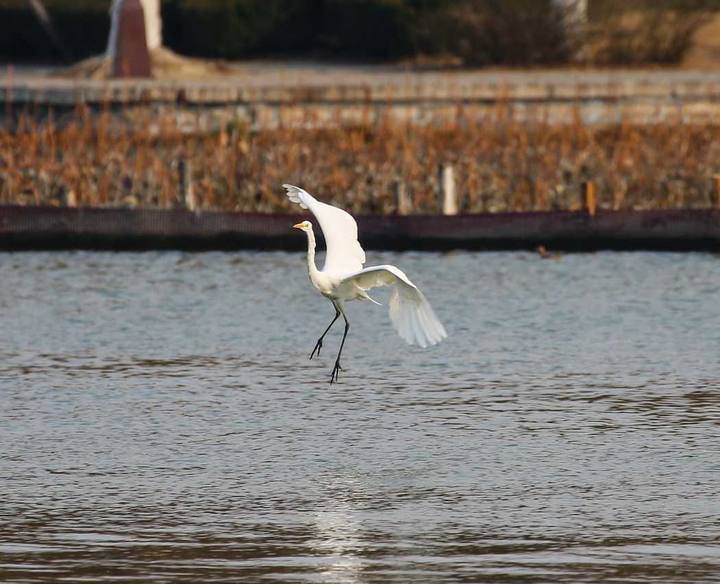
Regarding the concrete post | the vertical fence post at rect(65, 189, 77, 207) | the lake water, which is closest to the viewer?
the lake water

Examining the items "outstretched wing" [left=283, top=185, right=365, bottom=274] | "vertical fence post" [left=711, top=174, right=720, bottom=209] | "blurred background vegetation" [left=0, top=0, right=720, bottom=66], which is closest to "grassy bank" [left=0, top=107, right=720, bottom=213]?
"vertical fence post" [left=711, top=174, right=720, bottom=209]

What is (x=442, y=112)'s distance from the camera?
928 inches

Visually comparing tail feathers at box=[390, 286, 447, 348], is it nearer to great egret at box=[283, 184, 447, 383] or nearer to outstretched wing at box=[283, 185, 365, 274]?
great egret at box=[283, 184, 447, 383]

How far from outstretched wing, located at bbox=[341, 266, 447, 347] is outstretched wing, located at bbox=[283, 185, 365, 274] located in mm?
484

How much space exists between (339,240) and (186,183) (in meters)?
8.58

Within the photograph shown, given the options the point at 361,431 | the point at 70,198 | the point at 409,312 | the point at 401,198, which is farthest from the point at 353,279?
the point at 70,198

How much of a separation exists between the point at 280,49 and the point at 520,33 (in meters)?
5.04

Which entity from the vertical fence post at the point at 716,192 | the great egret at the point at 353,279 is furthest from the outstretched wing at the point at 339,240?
the vertical fence post at the point at 716,192

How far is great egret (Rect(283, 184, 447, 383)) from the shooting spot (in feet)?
34.2

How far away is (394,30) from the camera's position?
101ft

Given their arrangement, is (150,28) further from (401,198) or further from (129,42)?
(401,198)

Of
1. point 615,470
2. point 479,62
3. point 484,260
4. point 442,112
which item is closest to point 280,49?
point 479,62

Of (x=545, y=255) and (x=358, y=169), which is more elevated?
(x=358, y=169)

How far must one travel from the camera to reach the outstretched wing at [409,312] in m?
10.4
